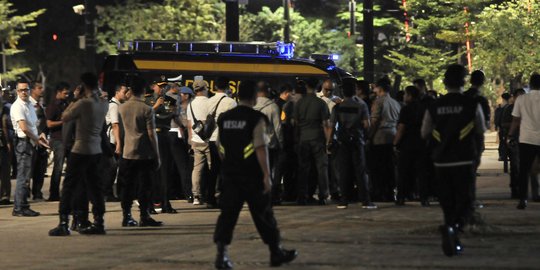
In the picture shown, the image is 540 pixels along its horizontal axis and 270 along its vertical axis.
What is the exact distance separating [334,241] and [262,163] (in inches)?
103

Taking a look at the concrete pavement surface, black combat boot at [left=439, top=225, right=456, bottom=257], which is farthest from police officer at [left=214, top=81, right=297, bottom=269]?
black combat boot at [left=439, top=225, right=456, bottom=257]

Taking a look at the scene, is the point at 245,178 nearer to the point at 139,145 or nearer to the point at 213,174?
the point at 139,145

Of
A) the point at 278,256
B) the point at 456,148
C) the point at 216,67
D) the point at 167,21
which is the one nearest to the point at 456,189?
the point at 456,148

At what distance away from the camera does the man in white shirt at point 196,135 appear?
20047mm

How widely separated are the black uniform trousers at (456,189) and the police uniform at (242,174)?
182cm

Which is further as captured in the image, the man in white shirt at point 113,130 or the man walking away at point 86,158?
the man in white shirt at point 113,130

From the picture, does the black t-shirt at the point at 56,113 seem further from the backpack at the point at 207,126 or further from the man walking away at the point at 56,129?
the backpack at the point at 207,126

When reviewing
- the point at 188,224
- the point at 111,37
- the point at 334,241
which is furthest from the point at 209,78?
the point at 111,37

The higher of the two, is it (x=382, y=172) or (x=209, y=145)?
(x=209, y=145)

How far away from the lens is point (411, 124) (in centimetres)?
2055

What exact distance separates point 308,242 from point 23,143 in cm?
597

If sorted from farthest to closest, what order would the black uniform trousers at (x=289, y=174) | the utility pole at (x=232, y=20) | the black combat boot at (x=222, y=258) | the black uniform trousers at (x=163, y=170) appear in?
1. the utility pole at (x=232, y=20)
2. the black uniform trousers at (x=289, y=174)
3. the black uniform trousers at (x=163, y=170)
4. the black combat boot at (x=222, y=258)

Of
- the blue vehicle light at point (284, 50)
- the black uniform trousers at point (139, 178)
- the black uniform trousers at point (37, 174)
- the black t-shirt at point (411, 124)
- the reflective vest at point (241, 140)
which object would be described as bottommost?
the black uniform trousers at point (37, 174)

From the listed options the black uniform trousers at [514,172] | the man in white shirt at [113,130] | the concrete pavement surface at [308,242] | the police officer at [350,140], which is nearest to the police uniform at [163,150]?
the concrete pavement surface at [308,242]
